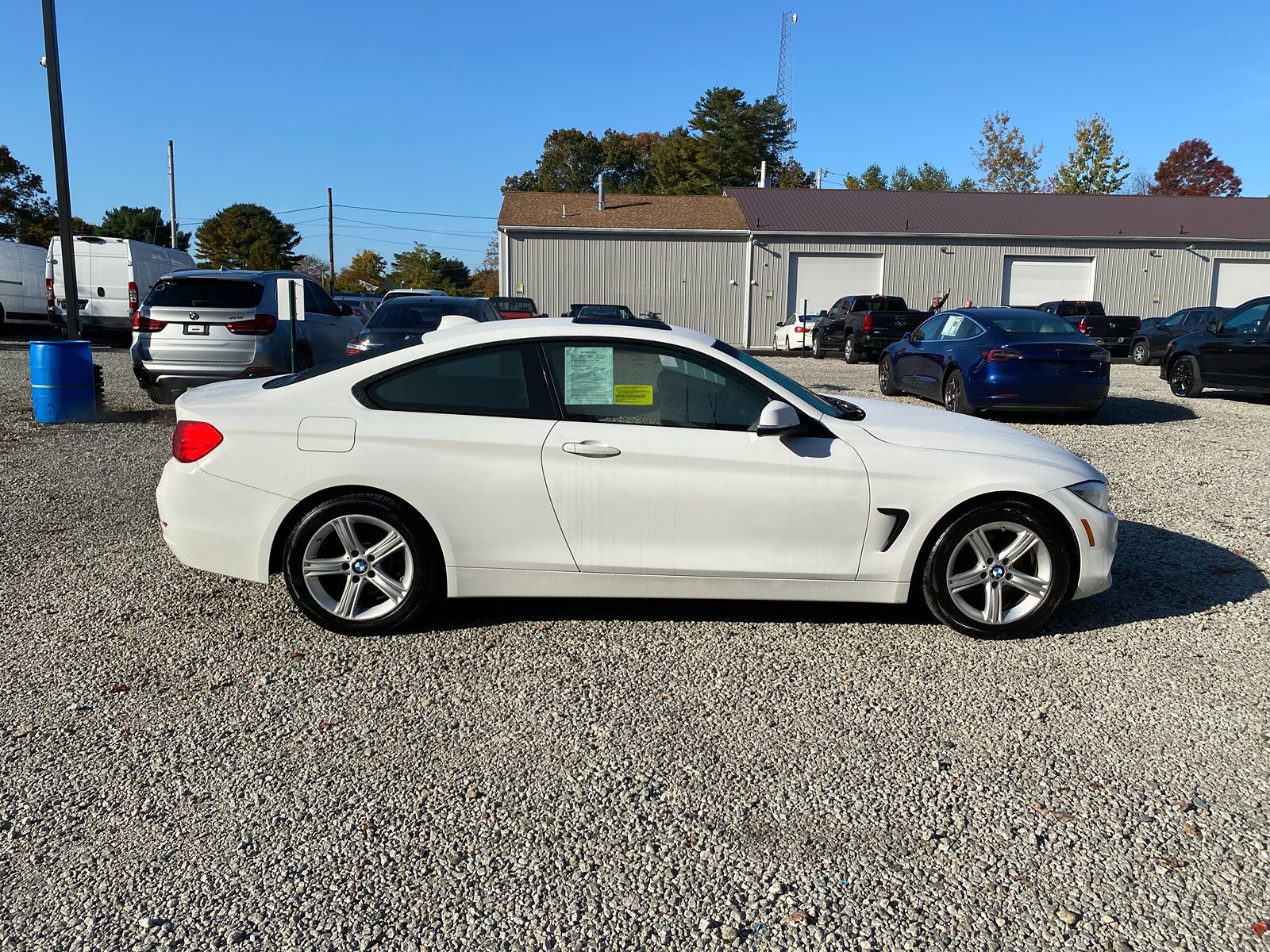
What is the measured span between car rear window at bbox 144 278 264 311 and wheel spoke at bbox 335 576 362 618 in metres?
8.03

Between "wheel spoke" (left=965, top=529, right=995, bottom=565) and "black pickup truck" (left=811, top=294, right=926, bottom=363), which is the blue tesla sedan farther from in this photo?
"black pickup truck" (left=811, top=294, right=926, bottom=363)

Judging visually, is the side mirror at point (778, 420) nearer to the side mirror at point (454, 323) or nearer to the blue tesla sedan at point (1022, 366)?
the side mirror at point (454, 323)

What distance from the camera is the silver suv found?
37.8 ft

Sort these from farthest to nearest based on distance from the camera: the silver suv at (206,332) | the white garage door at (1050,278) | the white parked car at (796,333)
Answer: the white garage door at (1050,278) → the white parked car at (796,333) → the silver suv at (206,332)

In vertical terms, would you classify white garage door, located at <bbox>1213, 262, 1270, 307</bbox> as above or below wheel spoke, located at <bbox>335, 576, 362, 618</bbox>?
above

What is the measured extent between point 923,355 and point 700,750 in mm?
11512

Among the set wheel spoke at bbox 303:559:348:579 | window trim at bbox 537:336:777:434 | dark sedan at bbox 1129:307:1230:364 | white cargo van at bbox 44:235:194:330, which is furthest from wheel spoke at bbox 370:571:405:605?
dark sedan at bbox 1129:307:1230:364

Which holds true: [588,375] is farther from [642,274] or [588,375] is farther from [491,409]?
[642,274]

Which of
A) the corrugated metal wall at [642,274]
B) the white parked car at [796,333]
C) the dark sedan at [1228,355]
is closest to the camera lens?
the dark sedan at [1228,355]

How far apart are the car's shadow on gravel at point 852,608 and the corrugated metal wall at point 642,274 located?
29.4m

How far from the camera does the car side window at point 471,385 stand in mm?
4730

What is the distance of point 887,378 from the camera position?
15930mm

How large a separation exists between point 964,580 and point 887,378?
1163 cm

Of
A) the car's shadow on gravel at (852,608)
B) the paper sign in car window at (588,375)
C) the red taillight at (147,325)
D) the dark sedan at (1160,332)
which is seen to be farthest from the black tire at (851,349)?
the paper sign in car window at (588,375)
